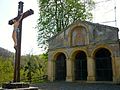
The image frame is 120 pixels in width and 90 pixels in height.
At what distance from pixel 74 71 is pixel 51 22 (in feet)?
34.2

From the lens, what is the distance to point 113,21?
23.6 metres

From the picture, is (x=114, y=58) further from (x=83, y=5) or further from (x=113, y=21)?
(x=83, y=5)

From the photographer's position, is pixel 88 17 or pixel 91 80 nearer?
pixel 91 80

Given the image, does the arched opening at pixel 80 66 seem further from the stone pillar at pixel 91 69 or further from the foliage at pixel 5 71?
the foliage at pixel 5 71

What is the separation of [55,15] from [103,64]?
12886 mm

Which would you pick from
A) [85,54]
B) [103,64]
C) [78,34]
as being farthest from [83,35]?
[103,64]

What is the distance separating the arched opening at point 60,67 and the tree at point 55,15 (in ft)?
18.5

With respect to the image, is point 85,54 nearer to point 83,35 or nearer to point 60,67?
point 83,35

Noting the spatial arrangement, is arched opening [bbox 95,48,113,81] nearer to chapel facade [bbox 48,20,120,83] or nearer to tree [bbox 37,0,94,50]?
chapel facade [bbox 48,20,120,83]

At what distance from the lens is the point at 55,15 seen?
1198 inches

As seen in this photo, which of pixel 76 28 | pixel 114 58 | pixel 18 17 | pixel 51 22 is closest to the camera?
pixel 18 17

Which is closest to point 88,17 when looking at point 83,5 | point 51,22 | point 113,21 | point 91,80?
point 83,5

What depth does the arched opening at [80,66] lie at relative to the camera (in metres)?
22.4

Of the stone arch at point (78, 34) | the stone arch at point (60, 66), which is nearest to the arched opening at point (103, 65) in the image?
the stone arch at point (78, 34)
